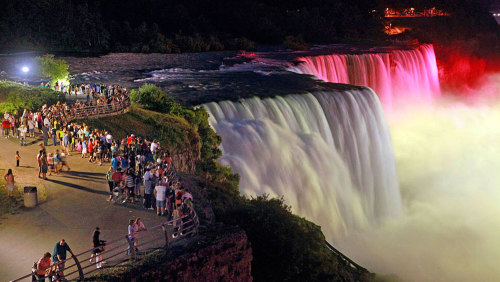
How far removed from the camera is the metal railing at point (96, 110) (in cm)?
2425

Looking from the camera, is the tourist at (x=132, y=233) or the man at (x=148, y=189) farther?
the man at (x=148, y=189)

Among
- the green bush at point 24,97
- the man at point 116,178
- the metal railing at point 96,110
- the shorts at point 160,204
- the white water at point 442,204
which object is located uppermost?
the green bush at point 24,97

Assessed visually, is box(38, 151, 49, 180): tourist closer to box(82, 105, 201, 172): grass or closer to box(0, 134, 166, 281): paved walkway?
box(0, 134, 166, 281): paved walkway

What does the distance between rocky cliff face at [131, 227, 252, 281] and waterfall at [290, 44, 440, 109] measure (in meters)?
29.3

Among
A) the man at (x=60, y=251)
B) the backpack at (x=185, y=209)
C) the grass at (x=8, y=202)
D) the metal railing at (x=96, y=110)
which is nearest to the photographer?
the man at (x=60, y=251)

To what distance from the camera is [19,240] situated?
13.9 meters

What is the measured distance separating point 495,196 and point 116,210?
90.9 feet

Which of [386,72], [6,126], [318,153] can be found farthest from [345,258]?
[386,72]

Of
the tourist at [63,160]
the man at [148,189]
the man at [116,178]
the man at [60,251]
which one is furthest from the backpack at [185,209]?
the tourist at [63,160]

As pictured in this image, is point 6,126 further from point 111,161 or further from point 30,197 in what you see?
point 30,197

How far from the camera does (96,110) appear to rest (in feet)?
80.6

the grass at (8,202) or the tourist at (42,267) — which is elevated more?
the grass at (8,202)

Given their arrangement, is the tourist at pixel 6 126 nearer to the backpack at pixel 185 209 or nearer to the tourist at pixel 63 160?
the tourist at pixel 63 160

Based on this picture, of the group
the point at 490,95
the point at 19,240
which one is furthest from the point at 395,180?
the point at 490,95
